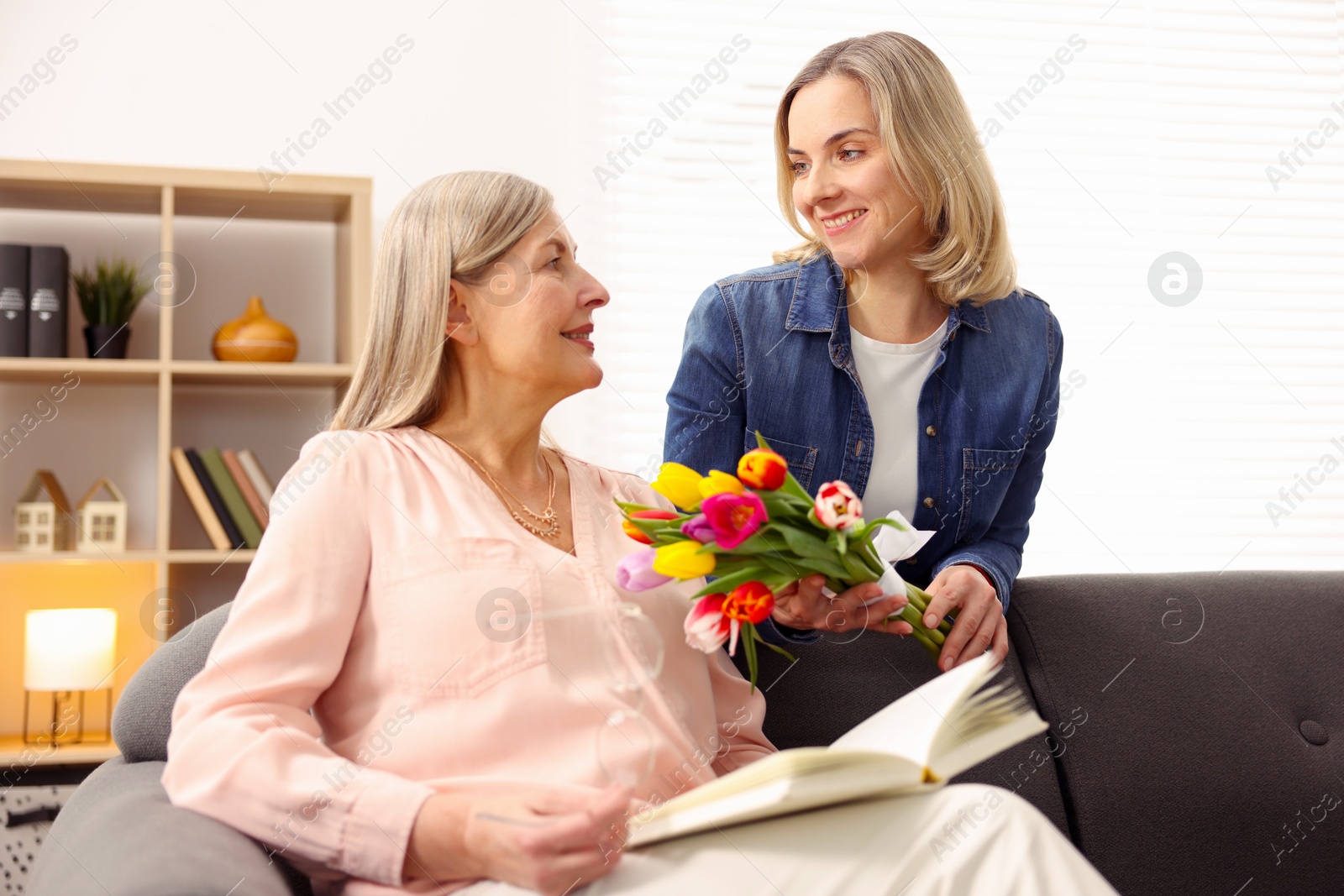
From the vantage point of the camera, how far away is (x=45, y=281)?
268 centimetres

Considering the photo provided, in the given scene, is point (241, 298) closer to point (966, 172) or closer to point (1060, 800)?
point (966, 172)

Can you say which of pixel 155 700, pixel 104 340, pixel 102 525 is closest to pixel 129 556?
pixel 102 525

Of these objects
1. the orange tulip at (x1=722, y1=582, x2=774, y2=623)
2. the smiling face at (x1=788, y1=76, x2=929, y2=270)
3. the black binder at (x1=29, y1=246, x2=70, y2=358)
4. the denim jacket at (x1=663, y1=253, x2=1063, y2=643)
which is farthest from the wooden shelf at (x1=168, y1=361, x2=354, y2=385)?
the orange tulip at (x1=722, y1=582, x2=774, y2=623)

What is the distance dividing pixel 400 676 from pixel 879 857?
1.66ft

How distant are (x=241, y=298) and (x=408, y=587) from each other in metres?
2.17

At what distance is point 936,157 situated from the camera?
171 centimetres

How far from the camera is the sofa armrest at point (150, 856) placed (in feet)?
2.95

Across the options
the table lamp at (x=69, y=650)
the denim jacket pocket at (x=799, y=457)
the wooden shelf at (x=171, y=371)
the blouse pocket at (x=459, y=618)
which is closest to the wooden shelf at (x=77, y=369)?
the wooden shelf at (x=171, y=371)

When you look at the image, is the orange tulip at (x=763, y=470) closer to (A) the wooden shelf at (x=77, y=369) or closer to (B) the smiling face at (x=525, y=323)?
(B) the smiling face at (x=525, y=323)

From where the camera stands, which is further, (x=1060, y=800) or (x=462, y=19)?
(x=462, y=19)

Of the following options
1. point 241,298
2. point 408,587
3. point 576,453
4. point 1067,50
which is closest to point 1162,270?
point 1067,50

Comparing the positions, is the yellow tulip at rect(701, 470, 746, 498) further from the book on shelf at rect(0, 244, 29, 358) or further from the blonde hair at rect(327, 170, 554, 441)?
the book on shelf at rect(0, 244, 29, 358)

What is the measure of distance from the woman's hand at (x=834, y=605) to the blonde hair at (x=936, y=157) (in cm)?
68

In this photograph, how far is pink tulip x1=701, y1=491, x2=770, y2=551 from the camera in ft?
3.59
